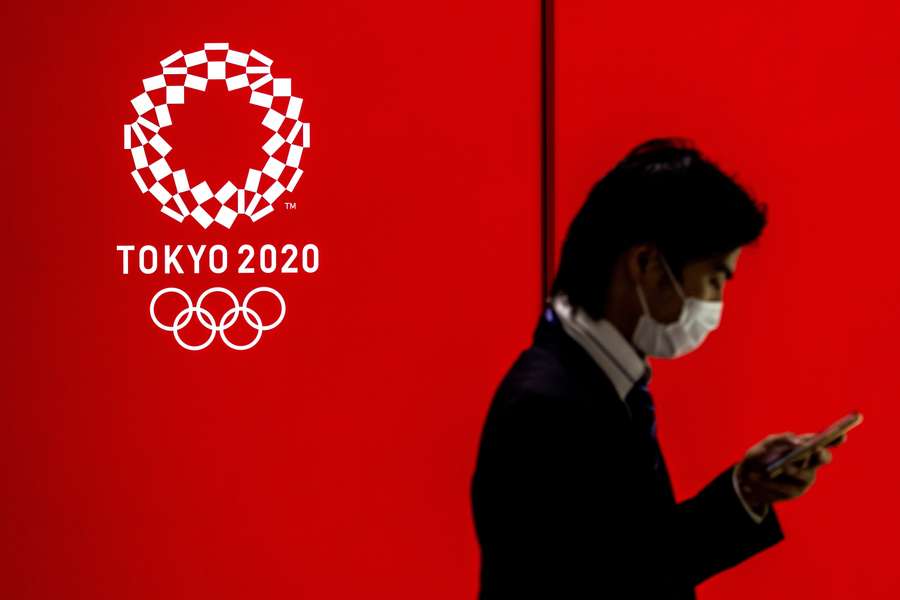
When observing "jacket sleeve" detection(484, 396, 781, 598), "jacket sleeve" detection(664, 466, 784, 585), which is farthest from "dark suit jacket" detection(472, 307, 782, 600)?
"jacket sleeve" detection(664, 466, 784, 585)

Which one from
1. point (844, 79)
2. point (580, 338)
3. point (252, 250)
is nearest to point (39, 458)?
point (252, 250)

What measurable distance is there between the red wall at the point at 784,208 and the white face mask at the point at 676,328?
0.90m

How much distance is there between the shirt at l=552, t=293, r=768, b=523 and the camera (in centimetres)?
126

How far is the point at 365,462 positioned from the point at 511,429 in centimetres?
116

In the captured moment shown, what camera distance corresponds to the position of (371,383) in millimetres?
2244

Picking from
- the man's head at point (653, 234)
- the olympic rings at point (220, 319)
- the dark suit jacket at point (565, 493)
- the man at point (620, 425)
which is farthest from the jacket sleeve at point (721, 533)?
the olympic rings at point (220, 319)

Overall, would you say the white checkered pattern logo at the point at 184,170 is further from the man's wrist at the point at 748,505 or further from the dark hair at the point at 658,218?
the man's wrist at the point at 748,505

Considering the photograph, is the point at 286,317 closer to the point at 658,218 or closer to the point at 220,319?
the point at 220,319

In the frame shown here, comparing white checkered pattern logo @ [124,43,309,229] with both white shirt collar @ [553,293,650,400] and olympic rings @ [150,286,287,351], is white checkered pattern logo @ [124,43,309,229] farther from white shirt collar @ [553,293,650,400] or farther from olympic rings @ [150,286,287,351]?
white shirt collar @ [553,293,650,400]

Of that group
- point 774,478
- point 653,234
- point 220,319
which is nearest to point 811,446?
point 774,478

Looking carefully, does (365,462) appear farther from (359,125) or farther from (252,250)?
(359,125)

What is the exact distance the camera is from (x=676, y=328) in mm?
1335

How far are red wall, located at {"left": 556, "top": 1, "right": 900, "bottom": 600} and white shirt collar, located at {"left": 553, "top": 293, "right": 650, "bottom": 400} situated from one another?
39.3 inches

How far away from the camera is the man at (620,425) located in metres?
1.13
